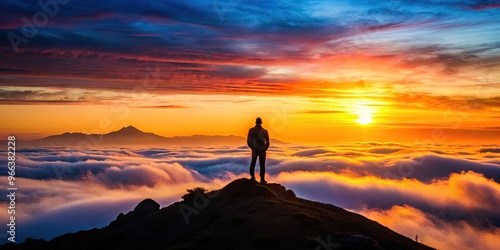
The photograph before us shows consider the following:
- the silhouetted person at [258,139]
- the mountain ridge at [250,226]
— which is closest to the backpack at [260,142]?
the silhouetted person at [258,139]

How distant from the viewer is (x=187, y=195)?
130 feet

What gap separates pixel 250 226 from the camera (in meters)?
26.4

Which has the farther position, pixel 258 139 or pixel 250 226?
pixel 258 139

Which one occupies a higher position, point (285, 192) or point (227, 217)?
point (285, 192)

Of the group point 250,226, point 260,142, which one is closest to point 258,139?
point 260,142

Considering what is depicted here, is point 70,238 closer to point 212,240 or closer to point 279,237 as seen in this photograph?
point 212,240

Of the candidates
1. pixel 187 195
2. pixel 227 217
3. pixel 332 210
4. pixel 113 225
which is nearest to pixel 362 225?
pixel 332 210

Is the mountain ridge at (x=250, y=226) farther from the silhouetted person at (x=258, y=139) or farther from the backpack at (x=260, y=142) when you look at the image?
the backpack at (x=260, y=142)

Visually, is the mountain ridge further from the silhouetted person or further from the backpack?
the backpack

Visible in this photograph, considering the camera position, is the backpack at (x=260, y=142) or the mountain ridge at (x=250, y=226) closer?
the mountain ridge at (x=250, y=226)

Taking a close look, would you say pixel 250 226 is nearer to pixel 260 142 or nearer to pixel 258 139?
pixel 260 142

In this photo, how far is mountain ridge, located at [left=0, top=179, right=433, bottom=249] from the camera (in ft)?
78.7

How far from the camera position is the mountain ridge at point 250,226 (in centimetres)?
2400

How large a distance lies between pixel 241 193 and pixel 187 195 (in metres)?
7.64
